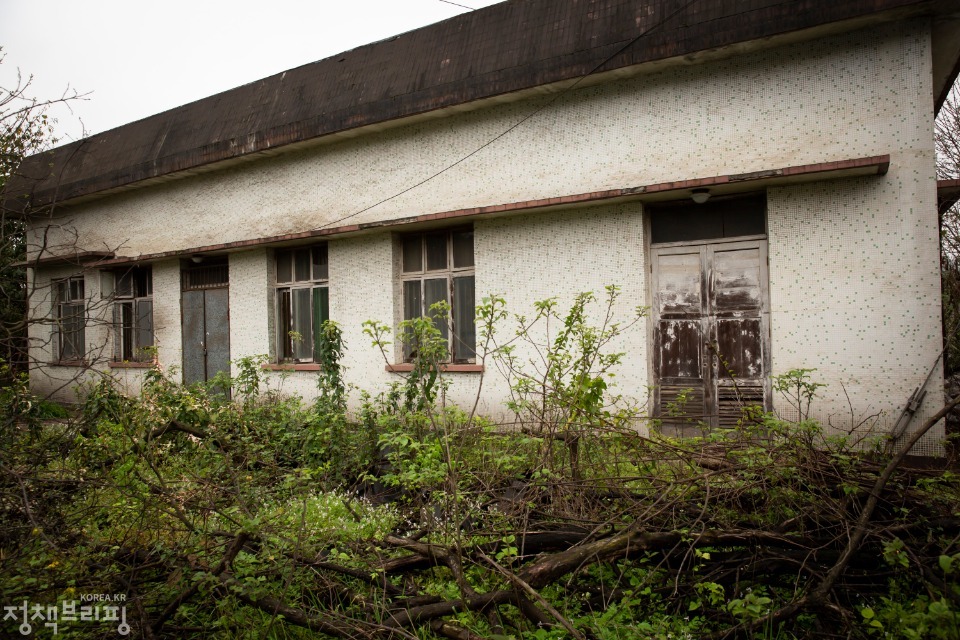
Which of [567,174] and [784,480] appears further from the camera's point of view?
[567,174]

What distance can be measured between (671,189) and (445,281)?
3.34 m

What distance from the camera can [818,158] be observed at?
566 cm

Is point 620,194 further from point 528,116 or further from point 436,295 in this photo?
point 436,295

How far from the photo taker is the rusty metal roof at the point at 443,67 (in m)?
5.72

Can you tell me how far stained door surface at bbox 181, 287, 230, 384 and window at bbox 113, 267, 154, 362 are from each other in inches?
47.4

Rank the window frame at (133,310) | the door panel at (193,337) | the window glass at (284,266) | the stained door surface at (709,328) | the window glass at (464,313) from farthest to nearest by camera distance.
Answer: the window frame at (133,310) → the door panel at (193,337) → the window glass at (284,266) → the window glass at (464,313) → the stained door surface at (709,328)

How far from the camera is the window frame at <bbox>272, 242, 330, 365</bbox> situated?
9.18m

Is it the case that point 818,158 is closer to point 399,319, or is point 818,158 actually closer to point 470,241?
point 470,241

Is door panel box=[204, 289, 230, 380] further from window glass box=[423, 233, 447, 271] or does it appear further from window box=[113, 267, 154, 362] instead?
window glass box=[423, 233, 447, 271]

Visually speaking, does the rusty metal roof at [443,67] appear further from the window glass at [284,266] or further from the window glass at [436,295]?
the window glass at [436,295]

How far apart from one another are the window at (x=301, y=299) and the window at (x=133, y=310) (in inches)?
139

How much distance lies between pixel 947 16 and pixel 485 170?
15.8 feet

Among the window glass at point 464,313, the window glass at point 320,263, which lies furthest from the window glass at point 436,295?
the window glass at point 320,263

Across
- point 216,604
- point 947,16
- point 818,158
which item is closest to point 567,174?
point 818,158
